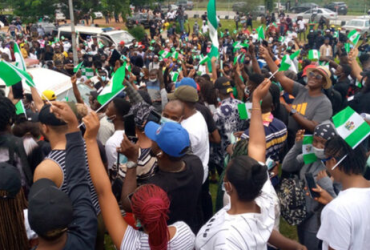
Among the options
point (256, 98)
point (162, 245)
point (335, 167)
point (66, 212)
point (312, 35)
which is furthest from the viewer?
point (312, 35)

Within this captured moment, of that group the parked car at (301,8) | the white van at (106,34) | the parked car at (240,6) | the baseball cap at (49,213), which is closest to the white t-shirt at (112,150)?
the baseball cap at (49,213)

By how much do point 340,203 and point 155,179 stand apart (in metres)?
1.21

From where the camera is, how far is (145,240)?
2.30 m

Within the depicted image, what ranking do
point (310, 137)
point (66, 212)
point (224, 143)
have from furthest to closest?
point (224, 143)
point (310, 137)
point (66, 212)

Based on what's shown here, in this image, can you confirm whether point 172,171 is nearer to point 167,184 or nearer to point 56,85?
point 167,184

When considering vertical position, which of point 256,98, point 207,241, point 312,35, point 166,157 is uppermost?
point 256,98

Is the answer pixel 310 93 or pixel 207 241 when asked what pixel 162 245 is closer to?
pixel 207 241

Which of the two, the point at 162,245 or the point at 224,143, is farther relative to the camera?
the point at 224,143

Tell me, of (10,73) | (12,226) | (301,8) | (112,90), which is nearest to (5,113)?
(10,73)

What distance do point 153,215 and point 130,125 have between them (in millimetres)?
1574

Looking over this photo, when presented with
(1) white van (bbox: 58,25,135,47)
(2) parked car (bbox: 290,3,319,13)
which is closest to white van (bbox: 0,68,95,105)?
(1) white van (bbox: 58,25,135,47)

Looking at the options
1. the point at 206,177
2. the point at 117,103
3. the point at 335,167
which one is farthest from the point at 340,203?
the point at 117,103

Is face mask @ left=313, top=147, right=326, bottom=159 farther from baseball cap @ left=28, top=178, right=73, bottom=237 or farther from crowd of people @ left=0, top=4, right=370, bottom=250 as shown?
baseball cap @ left=28, top=178, right=73, bottom=237

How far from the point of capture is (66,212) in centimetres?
207
